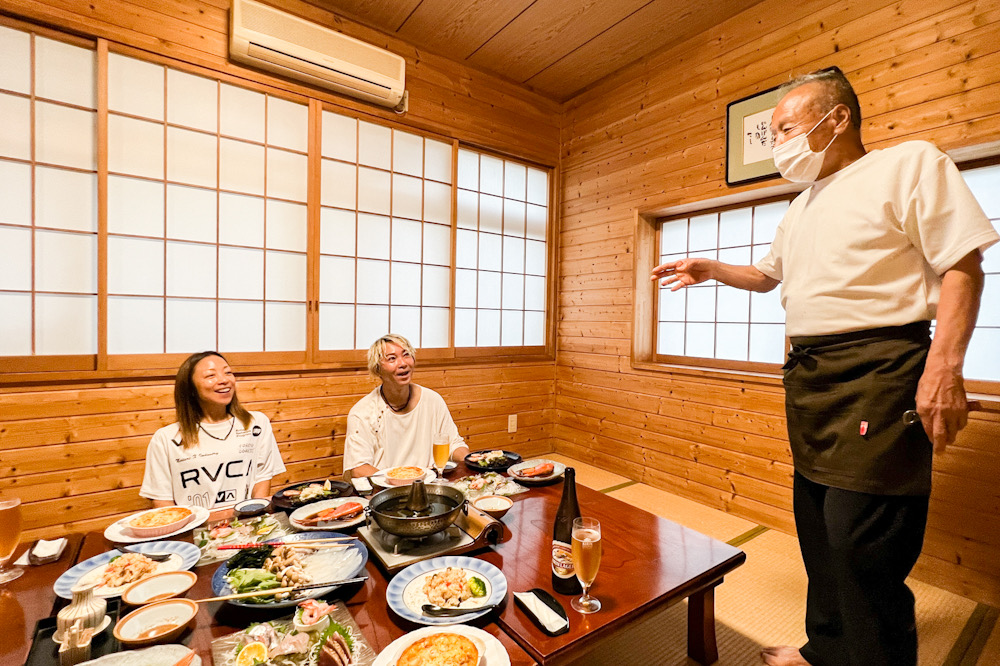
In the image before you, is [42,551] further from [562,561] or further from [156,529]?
[562,561]

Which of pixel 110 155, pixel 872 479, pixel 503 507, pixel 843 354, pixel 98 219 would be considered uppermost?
pixel 110 155

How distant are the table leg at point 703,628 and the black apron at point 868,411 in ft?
1.77

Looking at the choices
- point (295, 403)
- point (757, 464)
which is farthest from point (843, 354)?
point (295, 403)

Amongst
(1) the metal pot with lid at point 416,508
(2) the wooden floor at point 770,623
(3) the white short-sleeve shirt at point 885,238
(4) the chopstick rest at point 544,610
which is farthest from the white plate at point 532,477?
(3) the white short-sleeve shirt at point 885,238

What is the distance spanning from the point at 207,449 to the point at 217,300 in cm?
125

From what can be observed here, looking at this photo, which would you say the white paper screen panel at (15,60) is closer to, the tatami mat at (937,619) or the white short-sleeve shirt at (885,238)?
the white short-sleeve shirt at (885,238)

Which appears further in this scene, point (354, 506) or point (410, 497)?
point (354, 506)

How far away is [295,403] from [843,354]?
2828mm

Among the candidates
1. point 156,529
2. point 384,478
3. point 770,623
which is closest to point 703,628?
point 770,623

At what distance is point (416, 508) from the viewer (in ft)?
4.16

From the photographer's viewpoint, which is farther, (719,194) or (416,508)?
(719,194)

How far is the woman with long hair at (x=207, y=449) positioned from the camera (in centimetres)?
181

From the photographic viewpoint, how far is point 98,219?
8.09 ft

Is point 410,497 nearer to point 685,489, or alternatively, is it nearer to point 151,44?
point 685,489
